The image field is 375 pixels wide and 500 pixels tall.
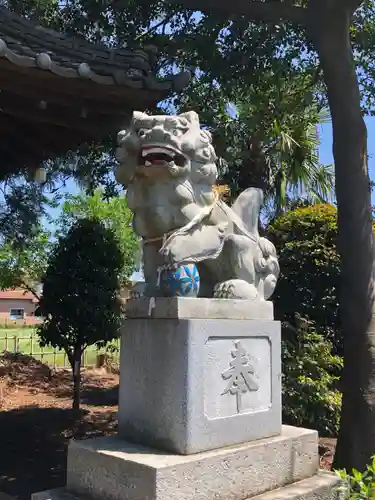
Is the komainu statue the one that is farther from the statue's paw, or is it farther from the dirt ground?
the dirt ground

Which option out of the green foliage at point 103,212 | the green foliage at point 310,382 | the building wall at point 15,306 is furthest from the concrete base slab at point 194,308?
the building wall at point 15,306

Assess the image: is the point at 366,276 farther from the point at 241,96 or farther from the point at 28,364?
the point at 28,364

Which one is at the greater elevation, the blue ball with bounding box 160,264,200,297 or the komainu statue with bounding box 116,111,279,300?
the komainu statue with bounding box 116,111,279,300

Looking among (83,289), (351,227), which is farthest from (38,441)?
(351,227)

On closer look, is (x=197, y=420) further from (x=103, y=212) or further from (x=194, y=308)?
(x=103, y=212)

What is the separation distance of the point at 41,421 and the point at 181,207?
5114 millimetres

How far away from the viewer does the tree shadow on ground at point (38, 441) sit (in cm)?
486

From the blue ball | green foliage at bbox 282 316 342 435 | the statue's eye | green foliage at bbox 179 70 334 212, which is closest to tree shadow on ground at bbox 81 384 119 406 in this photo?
green foliage at bbox 282 316 342 435

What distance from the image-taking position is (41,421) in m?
6.82

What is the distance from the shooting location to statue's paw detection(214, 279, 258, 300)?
2860 mm

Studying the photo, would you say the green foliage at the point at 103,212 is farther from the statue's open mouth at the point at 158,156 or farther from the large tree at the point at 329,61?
the statue's open mouth at the point at 158,156

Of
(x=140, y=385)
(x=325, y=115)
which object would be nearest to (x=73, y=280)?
(x=140, y=385)

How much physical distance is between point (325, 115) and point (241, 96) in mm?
3260

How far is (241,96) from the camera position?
22.5 feet
